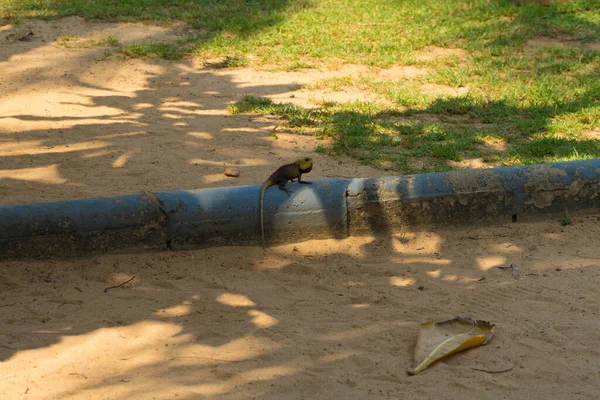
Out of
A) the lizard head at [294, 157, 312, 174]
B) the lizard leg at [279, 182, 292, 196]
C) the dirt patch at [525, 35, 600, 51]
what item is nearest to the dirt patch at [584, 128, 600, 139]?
the dirt patch at [525, 35, 600, 51]

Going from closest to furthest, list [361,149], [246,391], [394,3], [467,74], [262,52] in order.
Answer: [246,391] < [361,149] < [467,74] < [262,52] < [394,3]

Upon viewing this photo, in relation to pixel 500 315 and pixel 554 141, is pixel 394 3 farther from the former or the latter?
pixel 500 315

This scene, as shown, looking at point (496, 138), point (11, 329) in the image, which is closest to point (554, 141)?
point (496, 138)

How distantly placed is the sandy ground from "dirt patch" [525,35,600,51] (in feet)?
16.2

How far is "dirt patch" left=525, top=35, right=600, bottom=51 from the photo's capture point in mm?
9680

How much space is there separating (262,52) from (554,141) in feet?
12.8

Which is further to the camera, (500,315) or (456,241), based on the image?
(456,241)

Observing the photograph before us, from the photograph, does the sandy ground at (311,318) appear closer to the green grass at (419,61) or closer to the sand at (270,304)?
the sand at (270,304)

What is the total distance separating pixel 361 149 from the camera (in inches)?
267

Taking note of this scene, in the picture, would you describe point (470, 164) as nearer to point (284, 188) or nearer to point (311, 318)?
point (284, 188)

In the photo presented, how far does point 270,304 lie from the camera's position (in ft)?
14.3

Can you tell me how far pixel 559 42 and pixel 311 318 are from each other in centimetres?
691

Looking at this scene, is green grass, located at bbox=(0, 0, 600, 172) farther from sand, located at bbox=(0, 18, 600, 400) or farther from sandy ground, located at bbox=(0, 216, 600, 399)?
sandy ground, located at bbox=(0, 216, 600, 399)

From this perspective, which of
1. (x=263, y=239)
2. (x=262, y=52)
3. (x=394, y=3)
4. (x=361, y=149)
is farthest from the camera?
(x=394, y=3)
